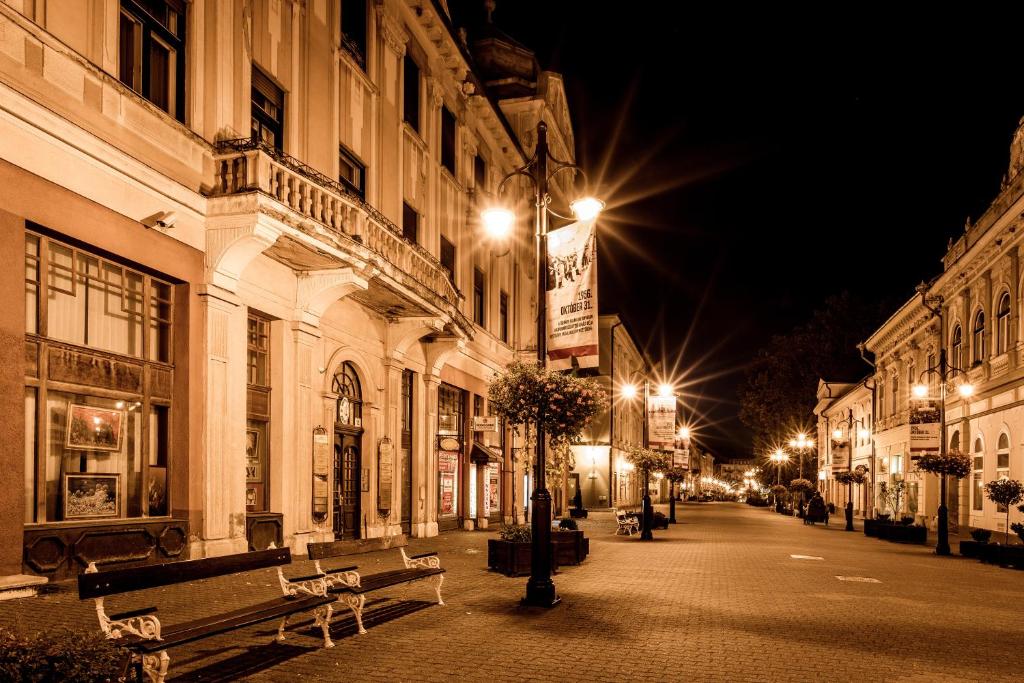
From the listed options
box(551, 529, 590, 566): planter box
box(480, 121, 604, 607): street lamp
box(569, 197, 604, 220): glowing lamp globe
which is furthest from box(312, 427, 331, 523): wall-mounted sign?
box(569, 197, 604, 220): glowing lamp globe

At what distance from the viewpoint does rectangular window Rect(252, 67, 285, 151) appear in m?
15.7

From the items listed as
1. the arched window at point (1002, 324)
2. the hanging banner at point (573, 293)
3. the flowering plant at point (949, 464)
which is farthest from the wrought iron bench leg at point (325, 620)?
the arched window at point (1002, 324)

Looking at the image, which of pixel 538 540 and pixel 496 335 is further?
pixel 496 335

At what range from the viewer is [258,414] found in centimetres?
1564

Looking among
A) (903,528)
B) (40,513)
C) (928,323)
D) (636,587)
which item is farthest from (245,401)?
(928,323)

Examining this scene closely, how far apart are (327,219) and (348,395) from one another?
5.22 metres

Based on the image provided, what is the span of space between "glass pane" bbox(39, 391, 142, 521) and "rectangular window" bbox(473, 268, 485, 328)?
680 inches

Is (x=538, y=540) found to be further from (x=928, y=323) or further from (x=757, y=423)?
(x=757, y=423)

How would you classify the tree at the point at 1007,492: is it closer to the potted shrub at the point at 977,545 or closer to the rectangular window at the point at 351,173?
the potted shrub at the point at 977,545

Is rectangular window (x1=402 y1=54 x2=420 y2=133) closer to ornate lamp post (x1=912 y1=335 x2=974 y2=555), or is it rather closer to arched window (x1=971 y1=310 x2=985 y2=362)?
ornate lamp post (x1=912 y1=335 x2=974 y2=555)

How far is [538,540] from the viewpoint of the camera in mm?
11172

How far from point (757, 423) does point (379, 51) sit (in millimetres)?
61687

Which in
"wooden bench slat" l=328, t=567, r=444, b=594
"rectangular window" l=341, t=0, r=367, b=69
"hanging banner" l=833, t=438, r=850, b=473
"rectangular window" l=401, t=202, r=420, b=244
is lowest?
"hanging banner" l=833, t=438, r=850, b=473

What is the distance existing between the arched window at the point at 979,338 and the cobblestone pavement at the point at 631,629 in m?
15.1
